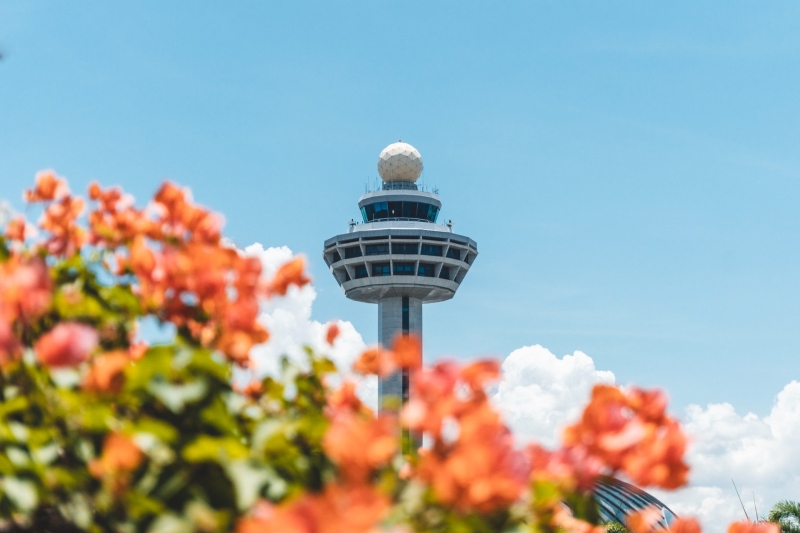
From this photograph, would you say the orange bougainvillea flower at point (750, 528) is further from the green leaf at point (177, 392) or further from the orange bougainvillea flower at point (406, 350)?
the green leaf at point (177, 392)

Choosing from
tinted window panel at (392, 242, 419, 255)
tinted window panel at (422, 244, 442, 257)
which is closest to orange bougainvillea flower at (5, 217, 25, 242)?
tinted window panel at (392, 242, 419, 255)

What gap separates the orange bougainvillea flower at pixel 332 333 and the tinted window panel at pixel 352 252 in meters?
76.5

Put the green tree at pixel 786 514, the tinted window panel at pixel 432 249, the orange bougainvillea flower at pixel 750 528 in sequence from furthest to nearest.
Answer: the tinted window panel at pixel 432 249 → the green tree at pixel 786 514 → the orange bougainvillea flower at pixel 750 528

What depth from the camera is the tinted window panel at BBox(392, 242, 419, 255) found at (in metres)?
79.6

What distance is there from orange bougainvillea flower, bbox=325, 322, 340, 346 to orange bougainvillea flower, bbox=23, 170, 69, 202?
1.86m

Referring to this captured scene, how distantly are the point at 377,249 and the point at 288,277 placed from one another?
76.2m

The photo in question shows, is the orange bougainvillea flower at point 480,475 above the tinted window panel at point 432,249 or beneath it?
beneath

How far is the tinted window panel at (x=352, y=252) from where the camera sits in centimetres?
8106

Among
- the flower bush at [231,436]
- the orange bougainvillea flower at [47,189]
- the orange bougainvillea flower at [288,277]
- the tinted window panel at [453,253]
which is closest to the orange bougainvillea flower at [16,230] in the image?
the orange bougainvillea flower at [47,189]

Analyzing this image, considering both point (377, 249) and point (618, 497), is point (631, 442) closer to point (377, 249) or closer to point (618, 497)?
point (618, 497)

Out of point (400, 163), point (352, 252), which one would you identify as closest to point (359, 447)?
point (352, 252)

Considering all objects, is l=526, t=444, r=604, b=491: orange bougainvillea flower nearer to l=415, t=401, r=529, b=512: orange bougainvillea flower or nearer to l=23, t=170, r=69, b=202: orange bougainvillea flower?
l=415, t=401, r=529, b=512: orange bougainvillea flower

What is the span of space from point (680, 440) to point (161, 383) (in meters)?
1.83

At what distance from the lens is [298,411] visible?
3.97 m
